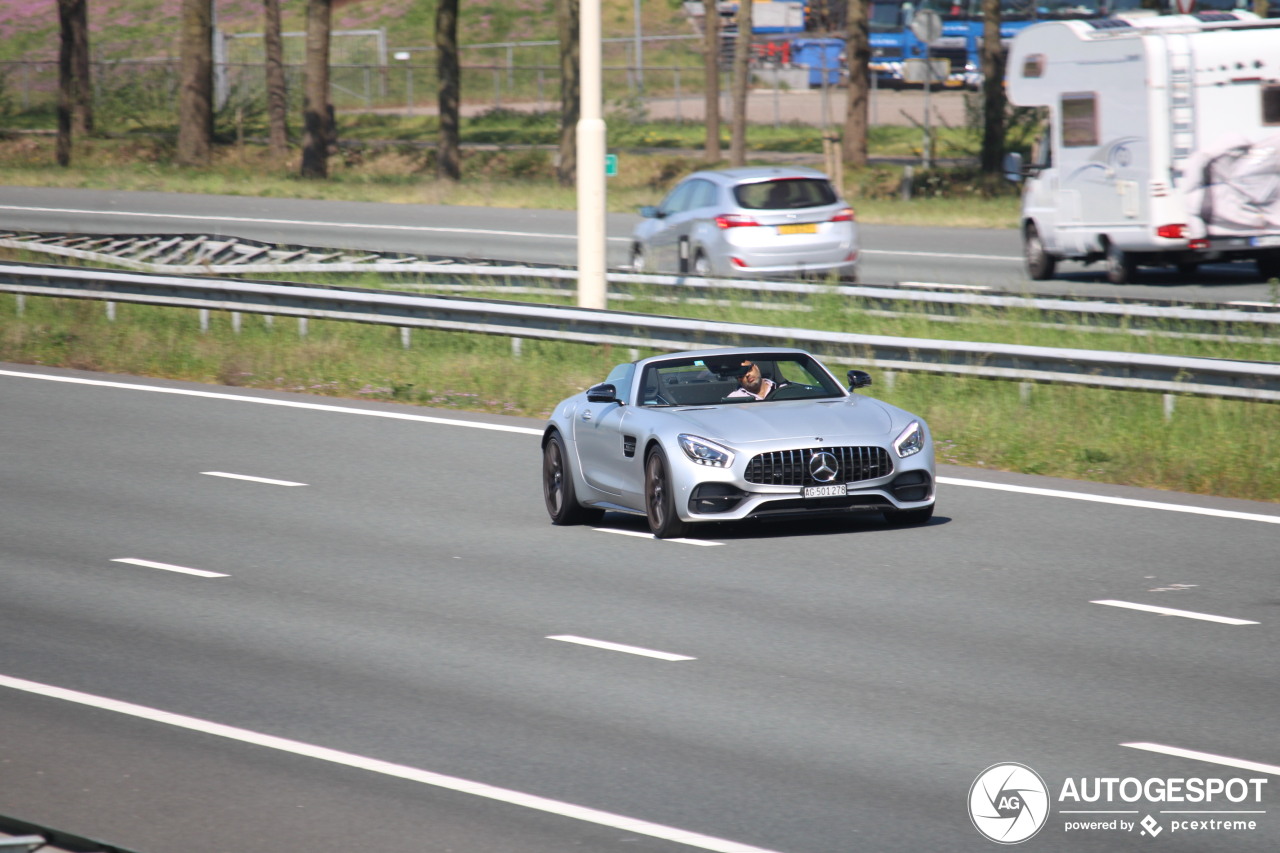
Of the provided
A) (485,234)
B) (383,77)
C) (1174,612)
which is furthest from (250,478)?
(383,77)

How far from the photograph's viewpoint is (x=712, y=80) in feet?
158

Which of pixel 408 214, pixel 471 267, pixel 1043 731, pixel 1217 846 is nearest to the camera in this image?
pixel 1217 846

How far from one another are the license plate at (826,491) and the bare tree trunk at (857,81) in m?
31.9

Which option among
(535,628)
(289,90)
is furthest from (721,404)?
(289,90)

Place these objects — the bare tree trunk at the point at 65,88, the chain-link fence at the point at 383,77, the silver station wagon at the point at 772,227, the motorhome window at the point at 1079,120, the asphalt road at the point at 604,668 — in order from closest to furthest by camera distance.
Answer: the asphalt road at the point at 604,668 → the silver station wagon at the point at 772,227 → the motorhome window at the point at 1079,120 → the bare tree trunk at the point at 65,88 → the chain-link fence at the point at 383,77

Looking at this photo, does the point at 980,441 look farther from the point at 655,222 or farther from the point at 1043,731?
the point at 655,222

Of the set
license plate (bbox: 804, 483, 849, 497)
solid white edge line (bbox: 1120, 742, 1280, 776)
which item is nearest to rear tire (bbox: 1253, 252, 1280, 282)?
license plate (bbox: 804, 483, 849, 497)

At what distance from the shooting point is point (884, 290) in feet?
67.4

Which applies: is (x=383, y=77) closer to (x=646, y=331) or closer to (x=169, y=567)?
(x=646, y=331)

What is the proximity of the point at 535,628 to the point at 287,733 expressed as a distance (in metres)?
2.05

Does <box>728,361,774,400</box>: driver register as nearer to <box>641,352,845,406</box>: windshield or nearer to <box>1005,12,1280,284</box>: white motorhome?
<box>641,352,845,406</box>: windshield

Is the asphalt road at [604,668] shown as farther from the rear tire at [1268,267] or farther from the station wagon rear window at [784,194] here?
the rear tire at [1268,267]

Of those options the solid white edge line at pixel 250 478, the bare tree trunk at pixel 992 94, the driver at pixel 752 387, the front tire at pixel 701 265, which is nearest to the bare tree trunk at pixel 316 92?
the bare tree trunk at pixel 992 94

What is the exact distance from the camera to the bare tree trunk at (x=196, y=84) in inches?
1880
